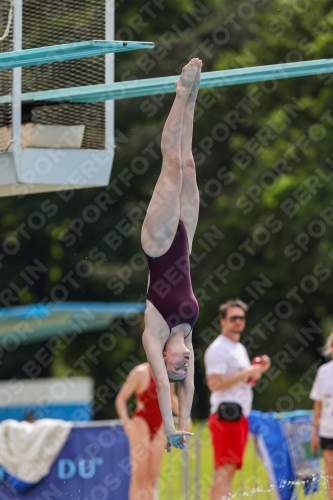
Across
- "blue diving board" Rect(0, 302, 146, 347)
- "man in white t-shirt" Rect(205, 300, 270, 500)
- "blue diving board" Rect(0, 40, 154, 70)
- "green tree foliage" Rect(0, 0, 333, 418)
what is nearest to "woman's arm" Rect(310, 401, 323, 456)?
"man in white t-shirt" Rect(205, 300, 270, 500)

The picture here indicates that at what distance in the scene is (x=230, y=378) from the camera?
862 cm

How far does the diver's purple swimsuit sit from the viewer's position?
634 cm

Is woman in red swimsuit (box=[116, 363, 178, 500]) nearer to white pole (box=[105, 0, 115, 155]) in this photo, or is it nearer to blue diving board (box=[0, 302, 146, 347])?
white pole (box=[105, 0, 115, 155])

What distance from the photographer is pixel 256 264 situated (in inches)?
814

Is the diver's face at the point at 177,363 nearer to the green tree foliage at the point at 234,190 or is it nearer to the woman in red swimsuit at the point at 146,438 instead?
the woman in red swimsuit at the point at 146,438

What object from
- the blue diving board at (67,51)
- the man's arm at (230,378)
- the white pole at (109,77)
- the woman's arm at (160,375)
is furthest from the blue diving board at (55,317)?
the woman's arm at (160,375)

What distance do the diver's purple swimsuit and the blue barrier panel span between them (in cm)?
304

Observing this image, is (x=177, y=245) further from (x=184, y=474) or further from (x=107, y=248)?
(x=107, y=248)

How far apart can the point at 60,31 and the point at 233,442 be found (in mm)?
4404

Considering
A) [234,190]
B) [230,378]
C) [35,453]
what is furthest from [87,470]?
[234,190]

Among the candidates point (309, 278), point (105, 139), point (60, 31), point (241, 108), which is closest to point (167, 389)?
point (105, 139)

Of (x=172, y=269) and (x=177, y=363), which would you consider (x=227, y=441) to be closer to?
(x=177, y=363)

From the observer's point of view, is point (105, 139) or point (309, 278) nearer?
point (105, 139)

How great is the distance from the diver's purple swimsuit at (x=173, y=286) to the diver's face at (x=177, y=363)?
23 centimetres
